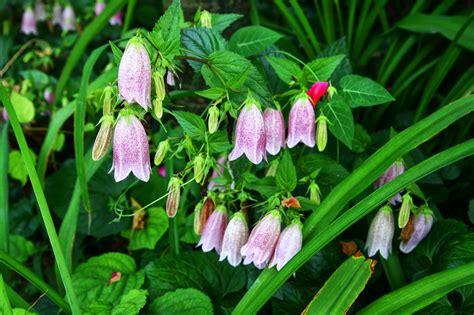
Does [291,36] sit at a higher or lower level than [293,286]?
higher

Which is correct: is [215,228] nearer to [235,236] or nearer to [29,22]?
[235,236]

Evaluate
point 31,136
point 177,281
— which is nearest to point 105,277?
point 177,281

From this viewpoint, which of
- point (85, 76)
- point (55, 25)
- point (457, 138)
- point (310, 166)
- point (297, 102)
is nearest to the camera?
point (297, 102)

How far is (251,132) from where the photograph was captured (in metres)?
1.18

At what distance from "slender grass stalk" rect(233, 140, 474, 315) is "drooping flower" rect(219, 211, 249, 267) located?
5.2 inches

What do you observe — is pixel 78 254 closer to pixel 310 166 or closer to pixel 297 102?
pixel 310 166

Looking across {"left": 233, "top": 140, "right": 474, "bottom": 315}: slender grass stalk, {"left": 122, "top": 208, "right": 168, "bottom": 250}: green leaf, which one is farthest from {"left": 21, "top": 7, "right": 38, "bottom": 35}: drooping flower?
{"left": 233, "top": 140, "right": 474, "bottom": 315}: slender grass stalk

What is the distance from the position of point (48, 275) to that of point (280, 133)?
3.56 feet

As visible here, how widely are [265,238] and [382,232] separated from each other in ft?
0.98

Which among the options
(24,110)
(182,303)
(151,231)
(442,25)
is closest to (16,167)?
(24,110)

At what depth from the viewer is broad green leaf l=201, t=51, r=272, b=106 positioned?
47.9 inches

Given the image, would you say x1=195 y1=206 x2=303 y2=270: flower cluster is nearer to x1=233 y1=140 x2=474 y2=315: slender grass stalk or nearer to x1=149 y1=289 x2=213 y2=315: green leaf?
x1=233 y1=140 x2=474 y2=315: slender grass stalk

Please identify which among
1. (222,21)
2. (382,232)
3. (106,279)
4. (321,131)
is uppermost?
(222,21)

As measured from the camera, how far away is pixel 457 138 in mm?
1831
